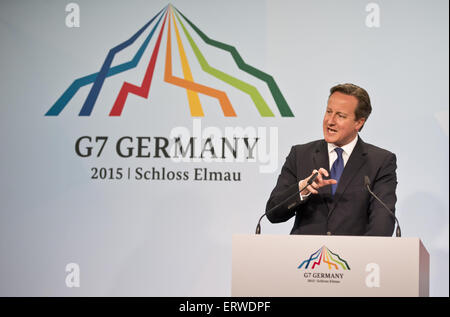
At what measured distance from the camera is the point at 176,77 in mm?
5152

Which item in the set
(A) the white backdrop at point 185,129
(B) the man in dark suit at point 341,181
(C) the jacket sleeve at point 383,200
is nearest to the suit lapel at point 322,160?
(B) the man in dark suit at point 341,181

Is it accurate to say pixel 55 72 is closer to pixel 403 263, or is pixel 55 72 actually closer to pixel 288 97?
pixel 288 97

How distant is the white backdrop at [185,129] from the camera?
16.2ft

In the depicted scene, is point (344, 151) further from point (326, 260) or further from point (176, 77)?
point (176, 77)

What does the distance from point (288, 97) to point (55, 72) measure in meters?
1.81

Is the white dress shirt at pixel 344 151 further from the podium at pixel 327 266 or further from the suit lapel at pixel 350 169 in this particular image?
the podium at pixel 327 266

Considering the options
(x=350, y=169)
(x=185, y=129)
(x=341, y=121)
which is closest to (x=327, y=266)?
(x=350, y=169)

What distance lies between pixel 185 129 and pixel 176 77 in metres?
0.41

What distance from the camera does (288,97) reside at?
199 inches

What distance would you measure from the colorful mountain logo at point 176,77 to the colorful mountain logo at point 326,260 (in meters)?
2.14

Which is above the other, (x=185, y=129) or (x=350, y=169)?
(x=185, y=129)
